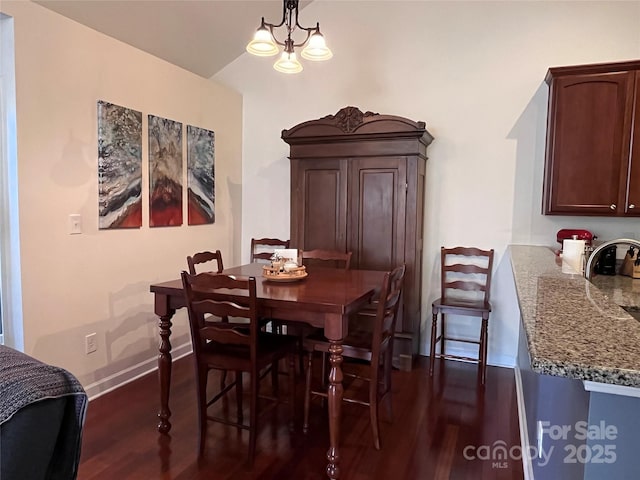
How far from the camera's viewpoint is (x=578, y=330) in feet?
3.68

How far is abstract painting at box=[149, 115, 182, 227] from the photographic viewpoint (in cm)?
335

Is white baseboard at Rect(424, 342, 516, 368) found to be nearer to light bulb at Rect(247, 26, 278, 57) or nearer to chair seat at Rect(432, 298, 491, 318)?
chair seat at Rect(432, 298, 491, 318)

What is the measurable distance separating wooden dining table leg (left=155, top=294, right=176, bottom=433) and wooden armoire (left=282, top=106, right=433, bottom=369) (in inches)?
62.4

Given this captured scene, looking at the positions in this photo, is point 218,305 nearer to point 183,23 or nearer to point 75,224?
point 75,224

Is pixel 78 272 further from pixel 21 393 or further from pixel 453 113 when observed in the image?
pixel 453 113

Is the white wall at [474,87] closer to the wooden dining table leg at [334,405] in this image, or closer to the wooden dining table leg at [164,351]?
the wooden dining table leg at [334,405]

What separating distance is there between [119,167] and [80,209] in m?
0.43

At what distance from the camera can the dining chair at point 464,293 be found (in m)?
3.32

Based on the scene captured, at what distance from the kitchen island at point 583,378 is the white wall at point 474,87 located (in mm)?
1869

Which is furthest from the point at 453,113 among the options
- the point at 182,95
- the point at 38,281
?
the point at 38,281

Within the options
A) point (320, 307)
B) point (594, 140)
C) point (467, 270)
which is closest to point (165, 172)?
point (320, 307)

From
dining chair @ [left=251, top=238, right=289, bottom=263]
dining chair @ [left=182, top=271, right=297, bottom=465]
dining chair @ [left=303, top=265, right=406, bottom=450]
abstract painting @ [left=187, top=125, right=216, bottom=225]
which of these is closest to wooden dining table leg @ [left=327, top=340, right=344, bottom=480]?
dining chair @ [left=303, top=265, right=406, bottom=450]

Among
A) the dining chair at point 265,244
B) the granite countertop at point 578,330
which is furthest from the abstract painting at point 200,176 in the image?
the granite countertop at point 578,330

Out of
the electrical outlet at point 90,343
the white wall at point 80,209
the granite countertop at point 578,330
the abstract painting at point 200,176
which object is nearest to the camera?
the granite countertop at point 578,330
